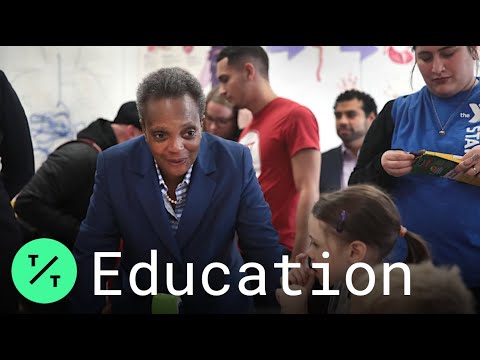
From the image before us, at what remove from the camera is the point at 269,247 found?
2727 millimetres

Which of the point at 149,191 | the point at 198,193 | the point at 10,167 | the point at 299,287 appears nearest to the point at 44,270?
the point at 10,167

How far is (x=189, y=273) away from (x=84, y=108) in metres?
0.87

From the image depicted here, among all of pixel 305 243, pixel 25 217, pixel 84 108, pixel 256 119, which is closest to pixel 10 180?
pixel 25 217

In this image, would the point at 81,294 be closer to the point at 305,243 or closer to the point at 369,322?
the point at 305,243

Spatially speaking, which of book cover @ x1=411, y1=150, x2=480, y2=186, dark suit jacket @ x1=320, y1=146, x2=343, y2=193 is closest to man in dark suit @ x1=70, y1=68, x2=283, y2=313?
dark suit jacket @ x1=320, y1=146, x2=343, y2=193

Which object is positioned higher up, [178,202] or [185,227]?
[178,202]

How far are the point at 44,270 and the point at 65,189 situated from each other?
0.36 m

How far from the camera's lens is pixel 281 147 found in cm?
272

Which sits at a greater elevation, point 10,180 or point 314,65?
point 314,65

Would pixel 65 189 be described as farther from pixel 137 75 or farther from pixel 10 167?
pixel 137 75

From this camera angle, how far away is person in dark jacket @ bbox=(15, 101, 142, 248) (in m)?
2.71

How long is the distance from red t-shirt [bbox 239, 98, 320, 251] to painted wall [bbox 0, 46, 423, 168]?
0.07 metres

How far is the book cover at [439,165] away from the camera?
263 cm

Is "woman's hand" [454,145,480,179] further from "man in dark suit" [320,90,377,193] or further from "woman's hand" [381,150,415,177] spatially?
"man in dark suit" [320,90,377,193]
